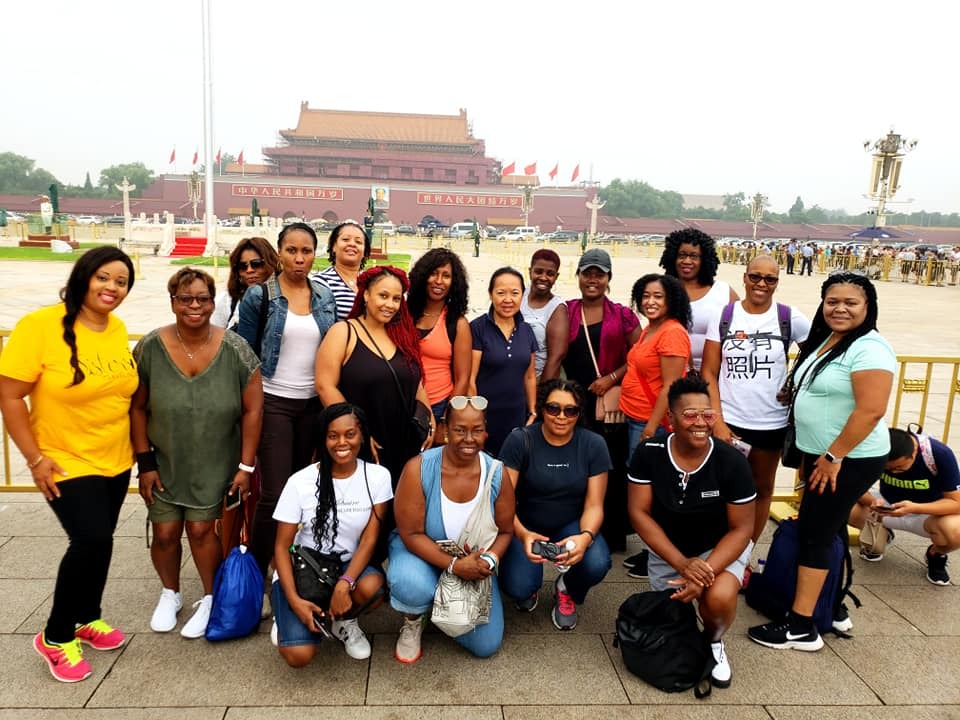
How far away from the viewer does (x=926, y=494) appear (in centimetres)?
374

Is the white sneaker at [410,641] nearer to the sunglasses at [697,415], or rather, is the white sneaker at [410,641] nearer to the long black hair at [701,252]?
the sunglasses at [697,415]

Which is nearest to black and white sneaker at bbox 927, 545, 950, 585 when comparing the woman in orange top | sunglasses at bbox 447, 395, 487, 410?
the woman in orange top

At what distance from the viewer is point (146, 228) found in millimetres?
28688

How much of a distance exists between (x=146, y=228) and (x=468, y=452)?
29952 millimetres

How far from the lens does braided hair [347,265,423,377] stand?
10.8 feet

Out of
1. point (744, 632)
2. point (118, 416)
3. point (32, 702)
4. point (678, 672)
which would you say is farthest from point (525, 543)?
point (32, 702)

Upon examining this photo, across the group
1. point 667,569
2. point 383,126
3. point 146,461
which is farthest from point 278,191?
point 667,569

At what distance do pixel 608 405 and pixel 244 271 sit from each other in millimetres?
2123

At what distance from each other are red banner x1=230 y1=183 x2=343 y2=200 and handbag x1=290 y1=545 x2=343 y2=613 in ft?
210

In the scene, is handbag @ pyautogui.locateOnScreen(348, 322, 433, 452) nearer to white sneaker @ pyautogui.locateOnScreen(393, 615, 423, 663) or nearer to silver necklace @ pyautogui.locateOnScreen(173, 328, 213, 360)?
silver necklace @ pyautogui.locateOnScreen(173, 328, 213, 360)

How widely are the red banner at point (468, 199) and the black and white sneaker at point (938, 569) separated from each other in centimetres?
6385

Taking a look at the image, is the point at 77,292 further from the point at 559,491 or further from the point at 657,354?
the point at 657,354

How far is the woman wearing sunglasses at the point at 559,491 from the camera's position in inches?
124

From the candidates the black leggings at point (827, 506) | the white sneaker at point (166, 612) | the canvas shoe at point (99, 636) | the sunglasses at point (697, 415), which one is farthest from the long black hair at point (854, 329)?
the canvas shoe at point (99, 636)
